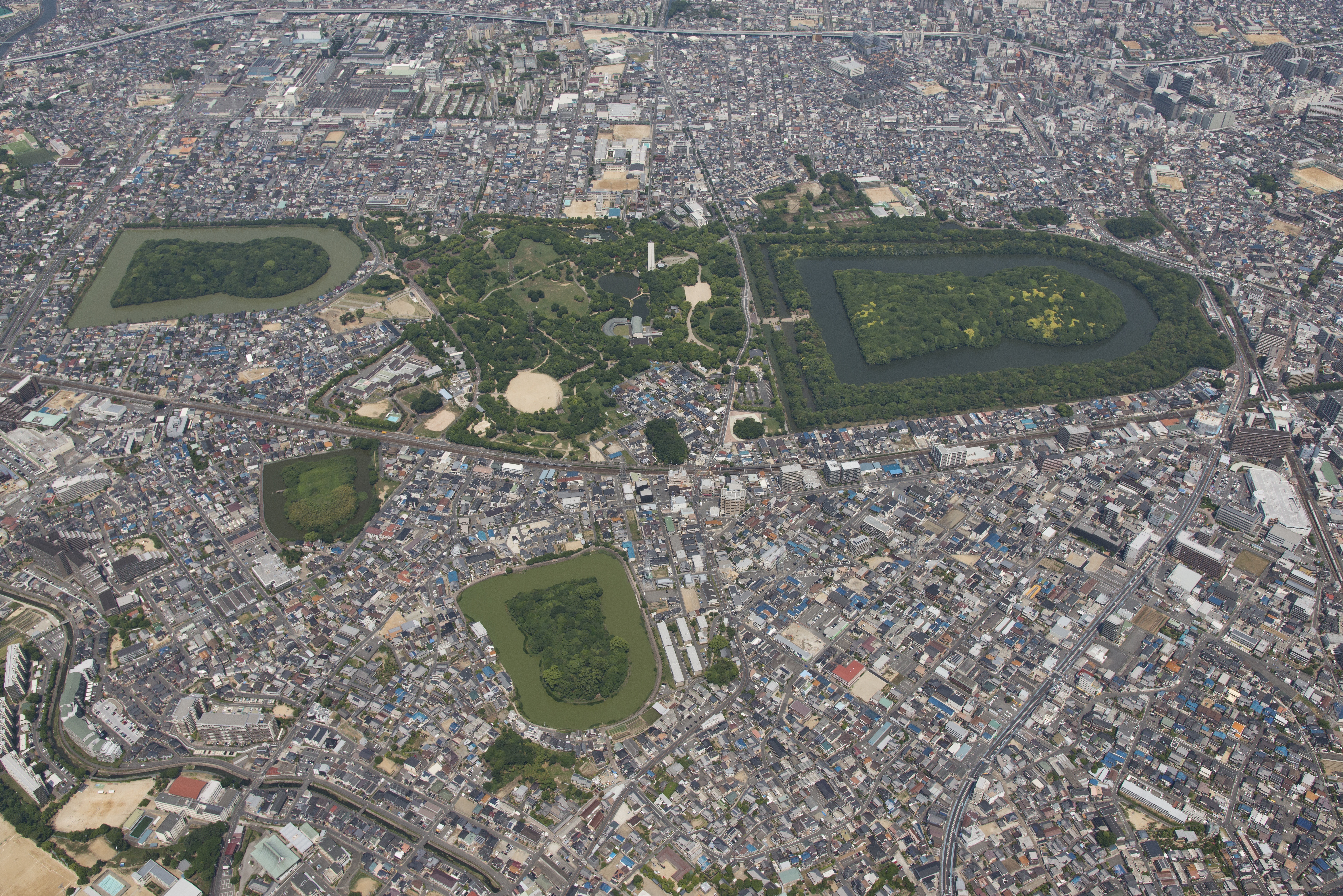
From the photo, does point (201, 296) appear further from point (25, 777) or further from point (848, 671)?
point (848, 671)

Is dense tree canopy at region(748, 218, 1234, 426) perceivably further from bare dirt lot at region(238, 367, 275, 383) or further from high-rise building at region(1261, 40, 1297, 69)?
high-rise building at region(1261, 40, 1297, 69)

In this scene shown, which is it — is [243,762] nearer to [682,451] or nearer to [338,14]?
[682,451]

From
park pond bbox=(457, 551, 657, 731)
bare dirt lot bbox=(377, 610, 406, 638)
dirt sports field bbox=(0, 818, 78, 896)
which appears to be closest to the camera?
dirt sports field bbox=(0, 818, 78, 896)

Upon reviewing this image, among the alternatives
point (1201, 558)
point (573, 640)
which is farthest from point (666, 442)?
point (1201, 558)

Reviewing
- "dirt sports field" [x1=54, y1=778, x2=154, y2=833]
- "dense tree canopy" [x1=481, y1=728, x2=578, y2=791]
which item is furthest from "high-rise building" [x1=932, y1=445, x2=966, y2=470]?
"dirt sports field" [x1=54, y1=778, x2=154, y2=833]

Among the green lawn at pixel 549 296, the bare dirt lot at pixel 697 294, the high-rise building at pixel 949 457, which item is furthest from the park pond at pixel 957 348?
the green lawn at pixel 549 296

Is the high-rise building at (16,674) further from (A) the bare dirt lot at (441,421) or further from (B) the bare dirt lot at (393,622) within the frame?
(A) the bare dirt lot at (441,421)
